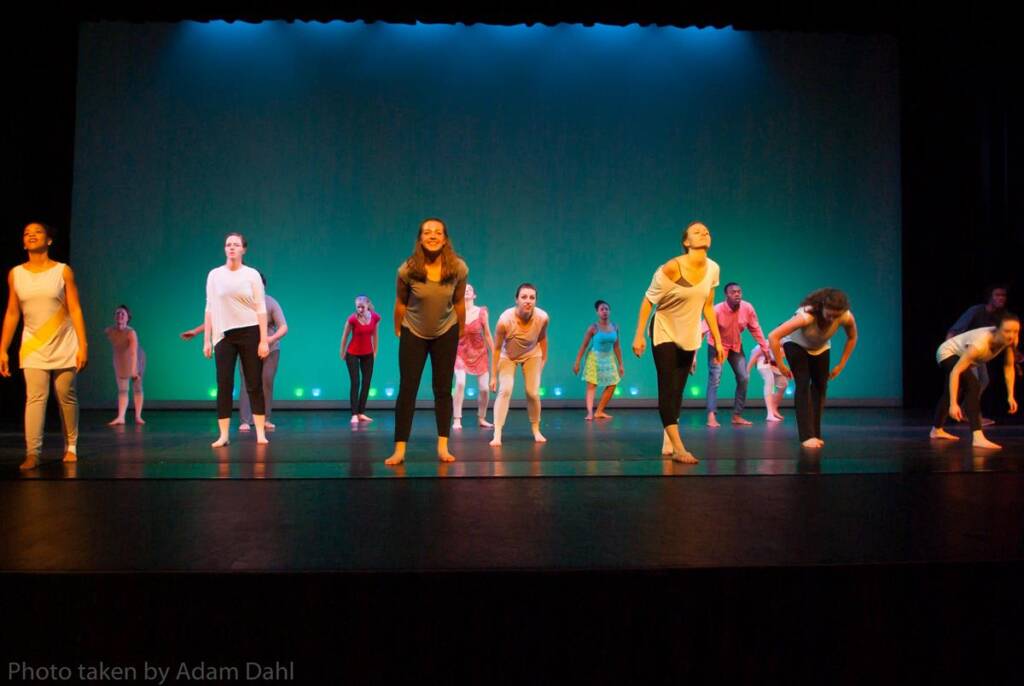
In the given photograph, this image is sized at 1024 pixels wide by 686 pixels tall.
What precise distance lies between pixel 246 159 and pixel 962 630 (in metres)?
11.7

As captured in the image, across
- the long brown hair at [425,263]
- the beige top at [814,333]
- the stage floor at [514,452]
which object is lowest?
the stage floor at [514,452]

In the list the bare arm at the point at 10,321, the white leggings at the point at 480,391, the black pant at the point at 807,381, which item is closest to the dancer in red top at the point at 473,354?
the white leggings at the point at 480,391

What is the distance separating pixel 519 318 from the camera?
23.4ft

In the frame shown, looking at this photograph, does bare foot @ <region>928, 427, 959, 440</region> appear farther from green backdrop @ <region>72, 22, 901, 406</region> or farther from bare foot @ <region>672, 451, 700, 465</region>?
green backdrop @ <region>72, 22, 901, 406</region>

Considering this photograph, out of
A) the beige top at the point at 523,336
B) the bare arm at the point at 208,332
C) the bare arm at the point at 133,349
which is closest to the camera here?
the bare arm at the point at 208,332

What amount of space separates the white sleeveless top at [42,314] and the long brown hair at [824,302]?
5.63m

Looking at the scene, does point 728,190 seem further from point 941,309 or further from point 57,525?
point 57,525

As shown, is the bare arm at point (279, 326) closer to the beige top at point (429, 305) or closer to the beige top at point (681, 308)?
the beige top at point (429, 305)

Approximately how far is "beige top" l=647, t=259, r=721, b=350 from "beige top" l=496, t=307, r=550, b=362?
147 centimetres

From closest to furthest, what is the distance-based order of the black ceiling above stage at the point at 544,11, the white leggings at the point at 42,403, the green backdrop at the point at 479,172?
the white leggings at the point at 42,403 → the black ceiling above stage at the point at 544,11 → the green backdrop at the point at 479,172

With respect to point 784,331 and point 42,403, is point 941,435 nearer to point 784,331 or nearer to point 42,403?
point 784,331

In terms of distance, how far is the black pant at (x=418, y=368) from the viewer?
5555mm

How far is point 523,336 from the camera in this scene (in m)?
7.18

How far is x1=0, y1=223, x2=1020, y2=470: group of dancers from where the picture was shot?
5465mm
